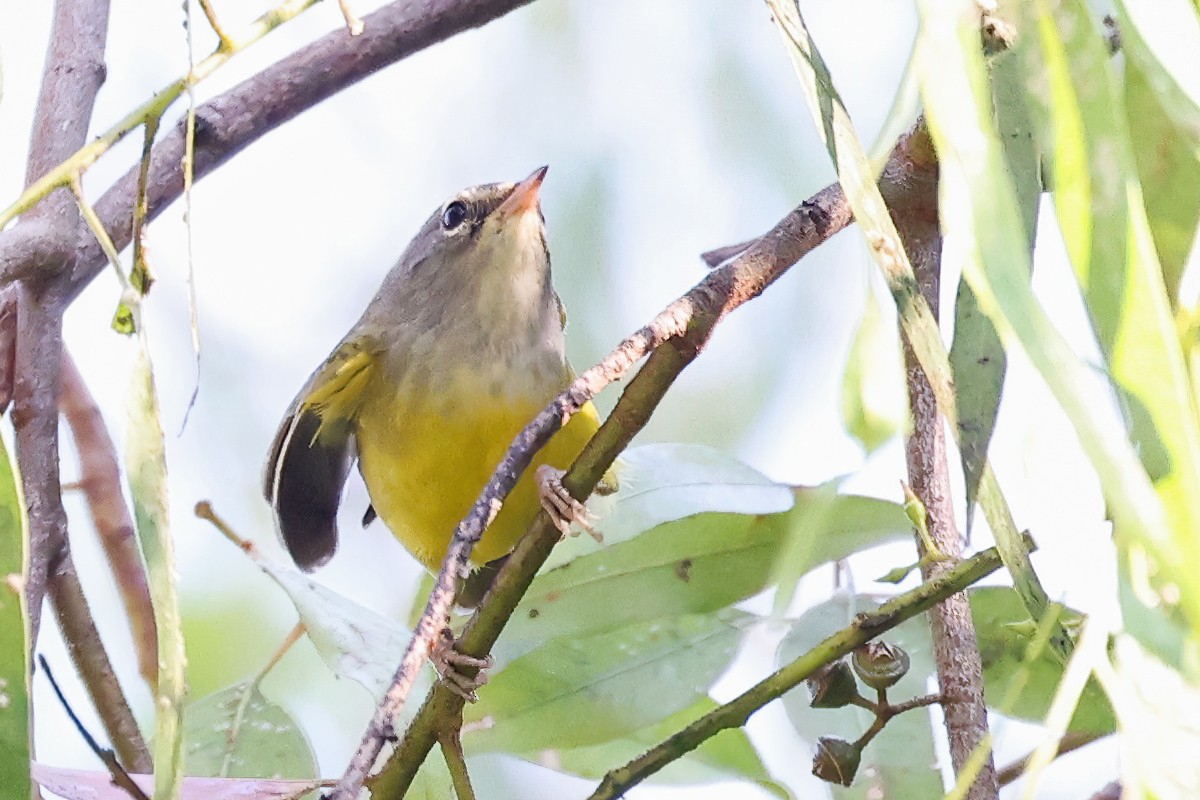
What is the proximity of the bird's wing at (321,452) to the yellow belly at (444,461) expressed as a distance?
63mm

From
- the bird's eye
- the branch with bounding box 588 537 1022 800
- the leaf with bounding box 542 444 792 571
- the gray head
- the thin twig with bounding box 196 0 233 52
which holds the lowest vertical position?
the leaf with bounding box 542 444 792 571

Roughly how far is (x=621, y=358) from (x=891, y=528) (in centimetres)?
53

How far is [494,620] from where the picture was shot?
861 millimetres

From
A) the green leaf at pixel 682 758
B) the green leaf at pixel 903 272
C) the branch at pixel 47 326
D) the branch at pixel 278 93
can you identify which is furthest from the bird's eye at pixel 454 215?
the green leaf at pixel 903 272

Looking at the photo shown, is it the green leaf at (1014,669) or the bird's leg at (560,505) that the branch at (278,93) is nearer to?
the bird's leg at (560,505)

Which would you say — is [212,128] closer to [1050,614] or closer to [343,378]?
[343,378]

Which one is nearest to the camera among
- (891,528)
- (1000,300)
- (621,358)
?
(1000,300)

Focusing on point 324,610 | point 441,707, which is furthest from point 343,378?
point 441,707

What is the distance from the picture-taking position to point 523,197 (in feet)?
6.23

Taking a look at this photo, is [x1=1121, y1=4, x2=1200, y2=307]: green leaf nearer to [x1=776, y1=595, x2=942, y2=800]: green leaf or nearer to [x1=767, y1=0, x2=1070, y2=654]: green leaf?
[x1=767, y1=0, x2=1070, y2=654]: green leaf

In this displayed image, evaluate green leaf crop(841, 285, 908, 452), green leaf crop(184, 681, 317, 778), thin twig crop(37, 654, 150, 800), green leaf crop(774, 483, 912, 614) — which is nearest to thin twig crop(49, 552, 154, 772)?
green leaf crop(184, 681, 317, 778)

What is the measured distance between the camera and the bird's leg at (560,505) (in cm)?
86

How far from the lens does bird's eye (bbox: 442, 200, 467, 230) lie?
201cm

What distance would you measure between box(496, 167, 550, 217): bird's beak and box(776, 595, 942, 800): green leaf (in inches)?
31.8
